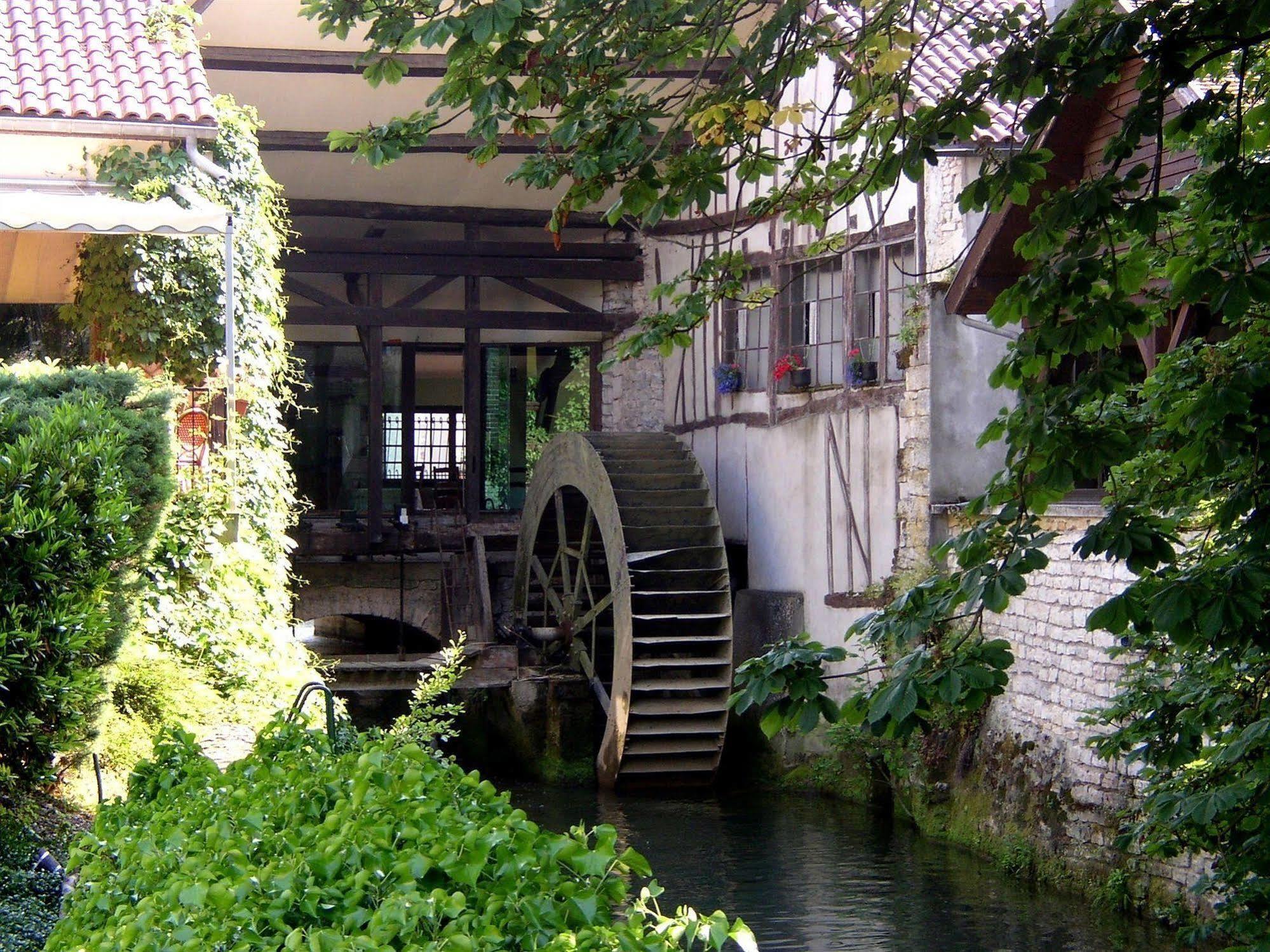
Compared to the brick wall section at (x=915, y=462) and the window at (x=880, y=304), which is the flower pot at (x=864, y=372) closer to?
the window at (x=880, y=304)

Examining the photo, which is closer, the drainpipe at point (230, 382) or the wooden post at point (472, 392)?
the drainpipe at point (230, 382)

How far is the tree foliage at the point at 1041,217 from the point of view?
3.13 m

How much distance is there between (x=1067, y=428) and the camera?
3.26 meters

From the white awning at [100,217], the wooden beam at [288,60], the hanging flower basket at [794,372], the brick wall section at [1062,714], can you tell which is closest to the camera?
the white awning at [100,217]

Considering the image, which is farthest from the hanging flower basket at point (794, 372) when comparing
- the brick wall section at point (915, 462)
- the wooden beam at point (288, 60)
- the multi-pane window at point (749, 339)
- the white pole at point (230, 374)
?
the white pole at point (230, 374)

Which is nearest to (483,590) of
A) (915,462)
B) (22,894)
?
(915,462)

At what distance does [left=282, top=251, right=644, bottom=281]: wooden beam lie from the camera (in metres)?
13.9

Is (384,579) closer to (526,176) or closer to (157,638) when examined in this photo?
(157,638)

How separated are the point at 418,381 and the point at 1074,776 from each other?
31.8 ft

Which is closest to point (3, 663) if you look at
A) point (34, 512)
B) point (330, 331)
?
point (34, 512)

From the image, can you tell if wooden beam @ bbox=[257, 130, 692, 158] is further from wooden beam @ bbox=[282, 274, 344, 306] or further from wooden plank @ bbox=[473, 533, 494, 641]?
wooden plank @ bbox=[473, 533, 494, 641]

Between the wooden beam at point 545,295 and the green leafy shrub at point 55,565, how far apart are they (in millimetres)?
9697

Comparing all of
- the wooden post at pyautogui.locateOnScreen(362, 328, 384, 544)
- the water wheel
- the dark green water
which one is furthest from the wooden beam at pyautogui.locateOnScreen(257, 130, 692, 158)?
the dark green water

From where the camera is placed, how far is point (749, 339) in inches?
516
